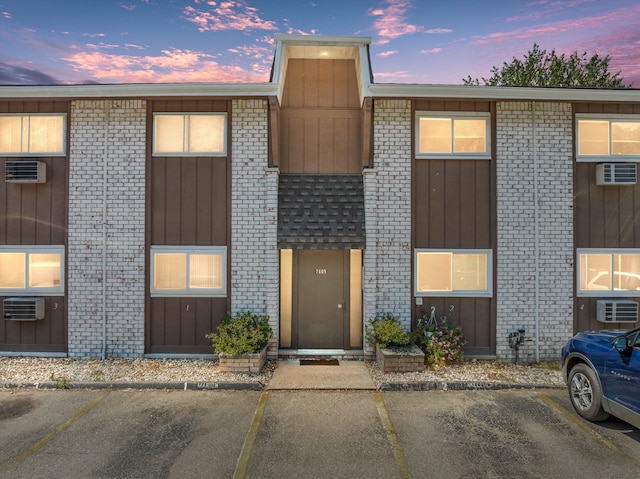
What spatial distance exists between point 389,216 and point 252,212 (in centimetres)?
288

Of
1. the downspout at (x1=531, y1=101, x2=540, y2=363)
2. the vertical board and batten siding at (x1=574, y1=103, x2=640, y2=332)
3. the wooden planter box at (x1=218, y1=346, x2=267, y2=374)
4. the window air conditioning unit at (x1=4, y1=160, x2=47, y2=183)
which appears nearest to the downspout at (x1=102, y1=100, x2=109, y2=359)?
the window air conditioning unit at (x1=4, y1=160, x2=47, y2=183)

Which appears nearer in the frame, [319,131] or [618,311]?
[618,311]

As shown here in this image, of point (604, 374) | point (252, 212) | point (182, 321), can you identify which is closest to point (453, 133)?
point (252, 212)

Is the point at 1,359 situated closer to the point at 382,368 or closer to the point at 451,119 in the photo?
the point at 382,368

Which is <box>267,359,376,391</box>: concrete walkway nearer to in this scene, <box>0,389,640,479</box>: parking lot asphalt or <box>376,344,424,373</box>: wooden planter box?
<box>0,389,640,479</box>: parking lot asphalt

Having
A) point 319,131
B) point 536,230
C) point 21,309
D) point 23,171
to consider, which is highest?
point 319,131

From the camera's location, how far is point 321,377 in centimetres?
670

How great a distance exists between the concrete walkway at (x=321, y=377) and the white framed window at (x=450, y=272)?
2198 millimetres

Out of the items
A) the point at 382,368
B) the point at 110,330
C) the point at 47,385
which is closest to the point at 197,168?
the point at 110,330

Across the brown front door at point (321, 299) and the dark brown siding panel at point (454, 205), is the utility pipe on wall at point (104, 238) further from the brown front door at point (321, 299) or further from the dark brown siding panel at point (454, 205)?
the dark brown siding panel at point (454, 205)

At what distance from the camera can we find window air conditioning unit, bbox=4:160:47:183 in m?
7.57

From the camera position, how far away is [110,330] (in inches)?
304

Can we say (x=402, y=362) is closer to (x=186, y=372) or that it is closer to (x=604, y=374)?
(x=604, y=374)

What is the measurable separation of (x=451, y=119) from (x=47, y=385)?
918cm
